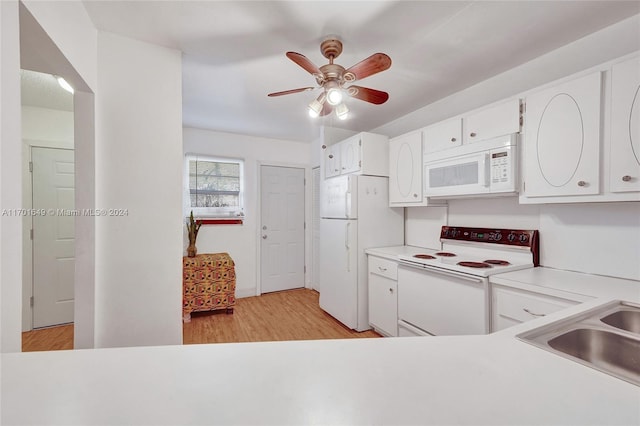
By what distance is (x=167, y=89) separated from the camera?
1901mm

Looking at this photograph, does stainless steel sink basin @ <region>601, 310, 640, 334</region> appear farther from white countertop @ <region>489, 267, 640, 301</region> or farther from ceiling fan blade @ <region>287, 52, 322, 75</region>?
ceiling fan blade @ <region>287, 52, 322, 75</region>

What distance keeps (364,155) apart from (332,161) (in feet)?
1.89

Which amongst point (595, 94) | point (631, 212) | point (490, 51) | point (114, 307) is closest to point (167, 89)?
point (114, 307)

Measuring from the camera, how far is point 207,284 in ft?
10.8

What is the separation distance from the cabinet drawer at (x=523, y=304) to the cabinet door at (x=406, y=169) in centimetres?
116

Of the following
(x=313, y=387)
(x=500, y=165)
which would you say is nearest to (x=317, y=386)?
(x=313, y=387)

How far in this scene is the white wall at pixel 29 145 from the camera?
279 cm

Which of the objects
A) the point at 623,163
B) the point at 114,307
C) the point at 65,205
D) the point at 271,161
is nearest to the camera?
the point at 623,163

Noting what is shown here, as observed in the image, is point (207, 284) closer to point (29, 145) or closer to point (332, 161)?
point (332, 161)

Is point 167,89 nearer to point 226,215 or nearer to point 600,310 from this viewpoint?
point 226,215

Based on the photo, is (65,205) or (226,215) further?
(226,215)

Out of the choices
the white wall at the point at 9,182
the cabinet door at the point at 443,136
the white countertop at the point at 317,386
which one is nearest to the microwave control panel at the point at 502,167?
the cabinet door at the point at 443,136

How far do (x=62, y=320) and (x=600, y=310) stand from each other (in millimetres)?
4406

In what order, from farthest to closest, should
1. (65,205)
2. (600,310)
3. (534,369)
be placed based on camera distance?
(65,205) → (600,310) → (534,369)
